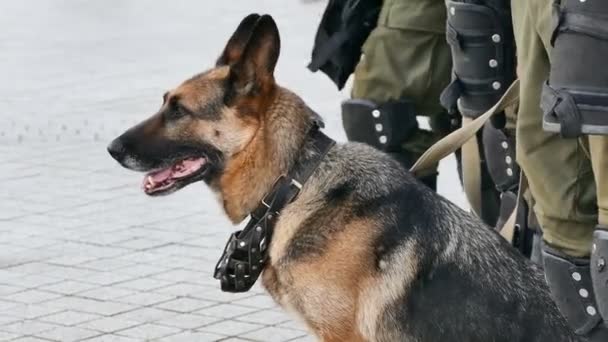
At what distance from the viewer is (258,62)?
403cm

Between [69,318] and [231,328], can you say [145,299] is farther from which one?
[231,328]

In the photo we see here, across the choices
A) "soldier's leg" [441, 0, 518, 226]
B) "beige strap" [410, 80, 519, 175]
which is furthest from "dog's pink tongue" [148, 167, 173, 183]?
"soldier's leg" [441, 0, 518, 226]

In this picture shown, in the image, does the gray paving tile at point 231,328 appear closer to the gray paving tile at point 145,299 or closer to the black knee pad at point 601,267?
the gray paving tile at point 145,299

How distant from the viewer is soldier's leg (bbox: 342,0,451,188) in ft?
15.7

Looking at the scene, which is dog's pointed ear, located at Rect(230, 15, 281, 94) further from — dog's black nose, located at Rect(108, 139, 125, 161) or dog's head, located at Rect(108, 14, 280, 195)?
dog's black nose, located at Rect(108, 139, 125, 161)

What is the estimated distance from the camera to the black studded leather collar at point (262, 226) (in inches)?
158

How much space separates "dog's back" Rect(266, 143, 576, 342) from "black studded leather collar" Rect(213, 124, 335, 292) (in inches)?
1.2

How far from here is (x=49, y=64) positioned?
437 inches

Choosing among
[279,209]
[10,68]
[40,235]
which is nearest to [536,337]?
[279,209]

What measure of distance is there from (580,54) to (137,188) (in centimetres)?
479

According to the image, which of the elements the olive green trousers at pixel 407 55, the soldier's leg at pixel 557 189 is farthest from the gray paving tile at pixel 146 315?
the soldier's leg at pixel 557 189

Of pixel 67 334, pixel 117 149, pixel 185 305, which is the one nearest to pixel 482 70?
pixel 117 149

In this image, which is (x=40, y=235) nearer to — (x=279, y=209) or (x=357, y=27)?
(x=357, y=27)

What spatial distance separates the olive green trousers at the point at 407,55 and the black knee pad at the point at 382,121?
1.6 inches
